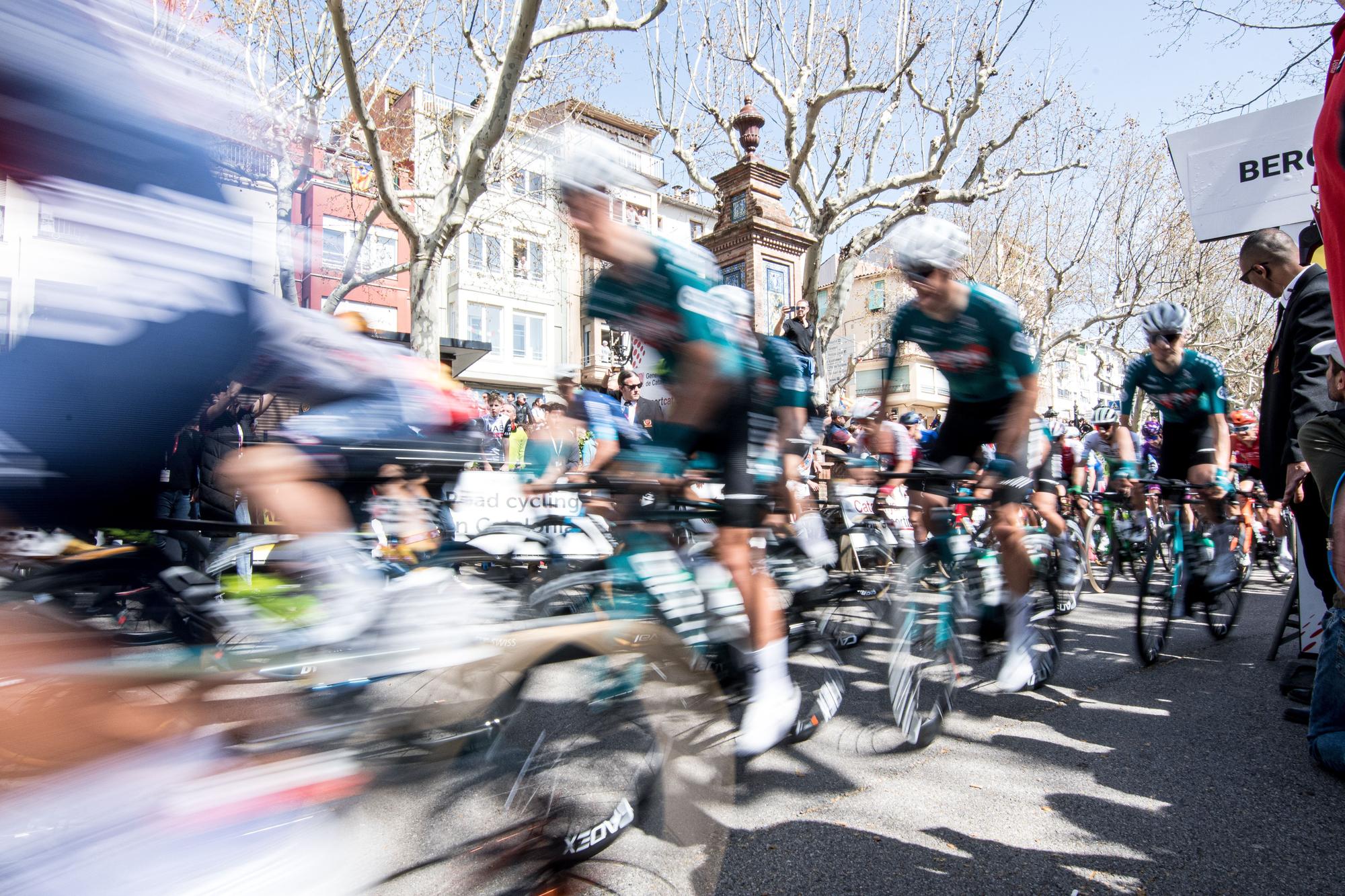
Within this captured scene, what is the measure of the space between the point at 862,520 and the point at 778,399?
95 cm

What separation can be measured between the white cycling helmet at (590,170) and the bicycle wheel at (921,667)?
241cm

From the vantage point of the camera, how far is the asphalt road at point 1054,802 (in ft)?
7.57

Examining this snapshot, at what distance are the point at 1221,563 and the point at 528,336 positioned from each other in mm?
32747

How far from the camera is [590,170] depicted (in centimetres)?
263

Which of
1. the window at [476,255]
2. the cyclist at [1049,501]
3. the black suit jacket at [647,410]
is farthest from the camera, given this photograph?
the window at [476,255]

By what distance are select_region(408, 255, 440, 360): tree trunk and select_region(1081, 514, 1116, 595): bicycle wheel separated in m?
8.74

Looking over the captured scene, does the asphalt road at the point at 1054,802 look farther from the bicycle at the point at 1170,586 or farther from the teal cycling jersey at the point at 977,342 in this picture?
the teal cycling jersey at the point at 977,342

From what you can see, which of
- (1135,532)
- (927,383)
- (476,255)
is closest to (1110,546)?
(1135,532)

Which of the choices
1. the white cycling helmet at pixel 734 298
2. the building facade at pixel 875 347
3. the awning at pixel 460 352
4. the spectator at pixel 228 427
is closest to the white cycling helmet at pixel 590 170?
the white cycling helmet at pixel 734 298

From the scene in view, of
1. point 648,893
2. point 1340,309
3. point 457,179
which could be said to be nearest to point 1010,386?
point 1340,309

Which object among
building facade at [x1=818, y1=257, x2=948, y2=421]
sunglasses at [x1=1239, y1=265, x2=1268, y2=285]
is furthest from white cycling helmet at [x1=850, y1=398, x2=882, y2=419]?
sunglasses at [x1=1239, y1=265, x2=1268, y2=285]

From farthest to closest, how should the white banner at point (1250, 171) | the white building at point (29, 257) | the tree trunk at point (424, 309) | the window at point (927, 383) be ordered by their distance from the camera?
the window at point (927, 383) < the tree trunk at point (424, 309) < the white banner at point (1250, 171) < the white building at point (29, 257)

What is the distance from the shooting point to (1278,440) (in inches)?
174

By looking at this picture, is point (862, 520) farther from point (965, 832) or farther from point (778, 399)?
point (965, 832)
